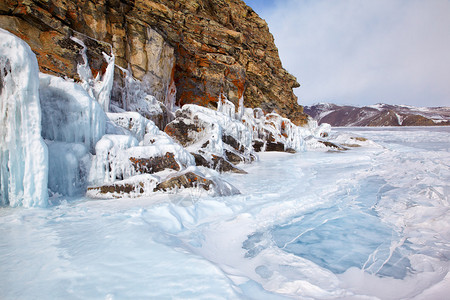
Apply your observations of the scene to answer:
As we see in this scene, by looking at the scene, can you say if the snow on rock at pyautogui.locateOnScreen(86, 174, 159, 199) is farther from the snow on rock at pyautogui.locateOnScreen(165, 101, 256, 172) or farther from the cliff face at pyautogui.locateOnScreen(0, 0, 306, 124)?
the cliff face at pyautogui.locateOnScreen(0, 0, 306, 124)

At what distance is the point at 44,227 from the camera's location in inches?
103

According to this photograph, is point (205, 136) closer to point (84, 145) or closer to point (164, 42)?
point (84, 145)

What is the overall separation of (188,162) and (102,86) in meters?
6.09

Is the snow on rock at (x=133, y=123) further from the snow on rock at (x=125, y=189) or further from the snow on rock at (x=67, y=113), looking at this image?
the snow on rock at (x=125, y=189)

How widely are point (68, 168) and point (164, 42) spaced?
11997mm

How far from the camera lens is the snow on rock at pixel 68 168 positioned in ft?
13.8

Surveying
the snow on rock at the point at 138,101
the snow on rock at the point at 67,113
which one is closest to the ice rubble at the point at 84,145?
the snow on rock at the point at 67,113

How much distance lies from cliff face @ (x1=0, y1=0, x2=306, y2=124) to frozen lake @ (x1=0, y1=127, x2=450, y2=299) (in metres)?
8.80

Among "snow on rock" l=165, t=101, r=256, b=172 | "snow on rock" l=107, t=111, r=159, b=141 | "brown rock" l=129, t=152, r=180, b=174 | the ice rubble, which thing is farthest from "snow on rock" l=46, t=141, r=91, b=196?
"snow on rock" l=165, t=101, r=256, b=172

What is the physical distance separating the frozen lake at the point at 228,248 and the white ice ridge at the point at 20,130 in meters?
0.36

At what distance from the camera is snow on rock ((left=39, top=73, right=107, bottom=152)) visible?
4.62 meters

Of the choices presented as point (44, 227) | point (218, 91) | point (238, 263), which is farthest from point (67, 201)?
point (218, 91)

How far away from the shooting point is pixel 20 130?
3.31 m

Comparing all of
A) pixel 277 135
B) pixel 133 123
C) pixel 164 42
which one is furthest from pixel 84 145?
pixel 277 135
